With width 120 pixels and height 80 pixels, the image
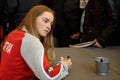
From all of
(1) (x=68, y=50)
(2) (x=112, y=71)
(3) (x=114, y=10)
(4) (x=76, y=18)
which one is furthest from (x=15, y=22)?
(2) (x=112, y=71)

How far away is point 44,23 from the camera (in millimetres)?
1727

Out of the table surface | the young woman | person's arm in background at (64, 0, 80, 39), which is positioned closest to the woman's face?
the young woman

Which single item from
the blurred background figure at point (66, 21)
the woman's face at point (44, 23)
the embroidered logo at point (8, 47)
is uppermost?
the woman's face at point (44, 23)

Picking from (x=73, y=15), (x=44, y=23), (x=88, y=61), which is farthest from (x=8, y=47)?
(x=73, y=15)

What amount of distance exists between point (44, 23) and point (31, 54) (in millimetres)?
275

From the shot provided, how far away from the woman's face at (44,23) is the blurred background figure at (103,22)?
75 cm

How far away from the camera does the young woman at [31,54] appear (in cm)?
154

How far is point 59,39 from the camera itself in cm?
357

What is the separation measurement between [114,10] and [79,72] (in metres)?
0.85

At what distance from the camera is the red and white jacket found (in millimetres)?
1532

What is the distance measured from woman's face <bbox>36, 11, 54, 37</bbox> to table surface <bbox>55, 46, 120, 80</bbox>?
12.9 inches

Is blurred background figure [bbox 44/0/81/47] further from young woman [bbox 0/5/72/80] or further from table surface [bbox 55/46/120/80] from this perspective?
young woman [bbox 0/5/72/80]

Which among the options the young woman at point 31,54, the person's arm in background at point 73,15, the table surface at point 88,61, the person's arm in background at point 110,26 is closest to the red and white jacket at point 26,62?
the young woman at point 31,54

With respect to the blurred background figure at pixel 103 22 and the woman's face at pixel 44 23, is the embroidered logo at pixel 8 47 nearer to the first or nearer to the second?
the woman's face at pixel 44 23
